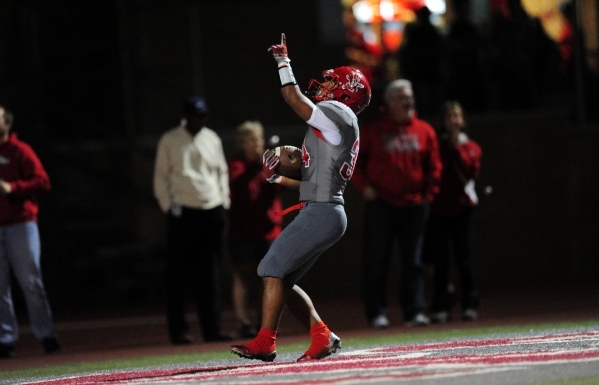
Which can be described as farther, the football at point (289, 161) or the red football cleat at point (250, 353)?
the football at point (289, 161)

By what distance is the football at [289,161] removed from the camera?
27.6 ft

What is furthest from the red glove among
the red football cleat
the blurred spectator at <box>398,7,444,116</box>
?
the blurred spectator at <box>398,7,444,116</box>

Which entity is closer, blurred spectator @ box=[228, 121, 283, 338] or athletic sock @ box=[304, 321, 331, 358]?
athletic sock @ box=[304, 321, 331, 358]

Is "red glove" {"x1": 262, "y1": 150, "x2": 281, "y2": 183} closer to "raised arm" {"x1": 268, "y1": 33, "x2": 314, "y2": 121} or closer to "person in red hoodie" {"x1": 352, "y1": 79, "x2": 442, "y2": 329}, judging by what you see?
"raised arm" {"x1": 268, "y1": 33, "x2": 314, "y2": 121}

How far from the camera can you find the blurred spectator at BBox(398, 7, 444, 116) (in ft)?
60.2

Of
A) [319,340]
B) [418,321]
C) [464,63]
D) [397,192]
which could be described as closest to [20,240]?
[397,192]

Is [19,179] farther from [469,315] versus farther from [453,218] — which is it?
[469,315]

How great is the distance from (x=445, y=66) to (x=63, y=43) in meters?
5.82

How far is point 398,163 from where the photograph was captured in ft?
41.1

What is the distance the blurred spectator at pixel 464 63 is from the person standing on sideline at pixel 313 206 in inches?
392

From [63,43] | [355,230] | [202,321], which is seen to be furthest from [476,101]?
[202,321]

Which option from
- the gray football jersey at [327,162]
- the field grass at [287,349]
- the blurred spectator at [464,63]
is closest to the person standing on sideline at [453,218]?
the field grass at [287,349]

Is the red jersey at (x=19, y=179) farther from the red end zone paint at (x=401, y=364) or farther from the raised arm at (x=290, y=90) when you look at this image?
the raised arm at (x=290, y=90)

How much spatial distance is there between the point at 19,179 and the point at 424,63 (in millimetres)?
8066
